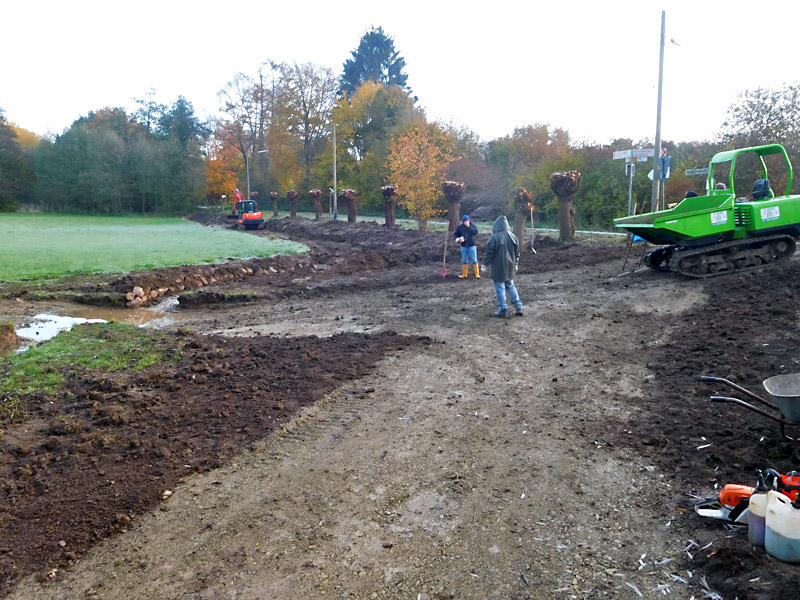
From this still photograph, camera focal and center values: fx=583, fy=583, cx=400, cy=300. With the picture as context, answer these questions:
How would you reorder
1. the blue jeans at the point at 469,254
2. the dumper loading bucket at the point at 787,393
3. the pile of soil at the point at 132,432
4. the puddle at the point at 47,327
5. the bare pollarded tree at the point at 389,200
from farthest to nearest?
the bare pollarded tree at the point at 389,200 → the blue jeans at the point at 469,254 → the puddle at the point at 47,327 → the pile of soil at the point at 132,432 → the dumper loading bucket at the point at 787,393

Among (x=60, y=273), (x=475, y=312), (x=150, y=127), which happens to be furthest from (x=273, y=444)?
(x=150, y=127)

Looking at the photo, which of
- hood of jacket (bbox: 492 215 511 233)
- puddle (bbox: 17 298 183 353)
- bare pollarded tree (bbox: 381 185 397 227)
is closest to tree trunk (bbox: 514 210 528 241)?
hood of jacket (bbox: 492 215 511 233)

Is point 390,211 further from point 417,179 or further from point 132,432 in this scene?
point 132,432

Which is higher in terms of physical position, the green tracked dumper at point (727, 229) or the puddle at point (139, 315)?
the green tracked dumper at point (727, 229)

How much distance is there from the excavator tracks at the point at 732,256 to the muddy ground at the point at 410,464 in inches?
98.2

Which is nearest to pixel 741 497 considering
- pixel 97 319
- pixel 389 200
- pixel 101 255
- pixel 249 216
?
pixel 97 319

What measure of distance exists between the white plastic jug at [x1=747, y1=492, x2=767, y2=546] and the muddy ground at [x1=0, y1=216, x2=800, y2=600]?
0.23 feet

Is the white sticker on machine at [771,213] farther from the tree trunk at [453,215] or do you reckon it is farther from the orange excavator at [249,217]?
the orange excavator at [249,217]

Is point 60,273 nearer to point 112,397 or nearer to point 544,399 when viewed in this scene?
point 112,397

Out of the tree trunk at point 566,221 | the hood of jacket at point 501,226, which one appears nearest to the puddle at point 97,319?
the hood of jacket at point 501,226

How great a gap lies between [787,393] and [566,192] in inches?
639

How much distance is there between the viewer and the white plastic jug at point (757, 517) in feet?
10.9

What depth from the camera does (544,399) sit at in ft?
21.1

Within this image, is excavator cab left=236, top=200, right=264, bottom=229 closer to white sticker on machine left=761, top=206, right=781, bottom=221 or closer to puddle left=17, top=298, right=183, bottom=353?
puddle left=17, top=298, right=183, bottom=353
